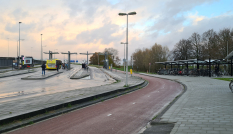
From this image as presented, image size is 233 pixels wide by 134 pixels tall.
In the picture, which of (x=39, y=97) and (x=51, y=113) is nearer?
(x=51, y=113)

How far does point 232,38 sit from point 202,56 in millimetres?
10773

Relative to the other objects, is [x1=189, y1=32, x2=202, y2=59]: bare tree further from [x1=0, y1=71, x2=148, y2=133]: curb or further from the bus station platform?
[x1=0, y1=71, x2=148, y2=133]: curb

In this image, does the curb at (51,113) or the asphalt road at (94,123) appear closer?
the asphalt road at (94,123)

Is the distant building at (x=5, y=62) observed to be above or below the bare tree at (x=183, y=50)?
below

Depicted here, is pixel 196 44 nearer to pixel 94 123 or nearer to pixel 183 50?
pixel 183 50

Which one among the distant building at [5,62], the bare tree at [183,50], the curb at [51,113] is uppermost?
the bare tree at [183,50]

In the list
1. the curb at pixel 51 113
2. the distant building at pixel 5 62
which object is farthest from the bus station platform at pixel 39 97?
the distant building at pixel 5 62

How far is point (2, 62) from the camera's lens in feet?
185

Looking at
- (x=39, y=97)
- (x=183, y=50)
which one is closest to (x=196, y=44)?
(x=183, y=50)

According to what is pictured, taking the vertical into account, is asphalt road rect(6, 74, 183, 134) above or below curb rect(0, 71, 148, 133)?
below

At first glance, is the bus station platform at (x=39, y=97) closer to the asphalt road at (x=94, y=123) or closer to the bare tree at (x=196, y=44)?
the asphalt road at (x=94, y=123)

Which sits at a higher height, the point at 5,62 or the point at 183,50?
the point at 183,50

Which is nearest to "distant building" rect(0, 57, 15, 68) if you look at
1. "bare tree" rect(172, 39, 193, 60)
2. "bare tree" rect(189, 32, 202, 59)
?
"bare tree" rect(172, 39, 193, 60)

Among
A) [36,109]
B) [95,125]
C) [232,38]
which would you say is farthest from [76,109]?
[232,38]
